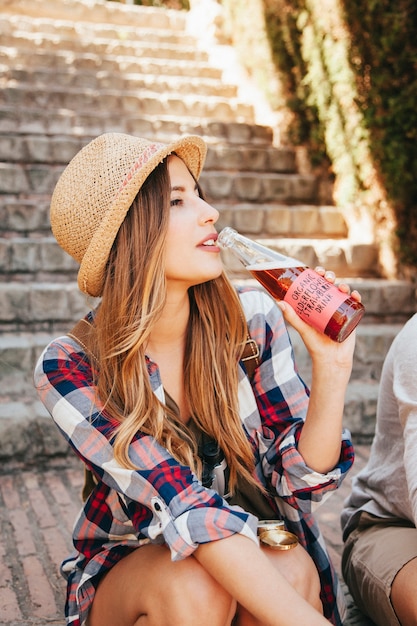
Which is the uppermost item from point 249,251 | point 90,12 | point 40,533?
point 90,12

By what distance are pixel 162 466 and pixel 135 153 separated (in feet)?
2.54

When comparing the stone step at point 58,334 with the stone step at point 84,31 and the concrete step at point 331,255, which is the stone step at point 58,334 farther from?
the stone step at point 84,31

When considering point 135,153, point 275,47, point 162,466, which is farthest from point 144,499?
point 275,47

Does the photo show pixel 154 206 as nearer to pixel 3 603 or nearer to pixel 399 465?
pixel 399 465

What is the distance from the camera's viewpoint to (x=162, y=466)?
1.67 metres

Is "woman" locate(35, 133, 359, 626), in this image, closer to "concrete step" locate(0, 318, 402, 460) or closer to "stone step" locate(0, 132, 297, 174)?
"concrete step" locate(0, 318, 402, 460)

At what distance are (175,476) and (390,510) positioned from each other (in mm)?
673

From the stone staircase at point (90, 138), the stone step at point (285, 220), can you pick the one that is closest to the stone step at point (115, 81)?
the stone staircase at point (90, 138)

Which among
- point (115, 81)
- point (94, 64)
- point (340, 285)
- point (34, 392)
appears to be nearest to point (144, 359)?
point (340, 285)

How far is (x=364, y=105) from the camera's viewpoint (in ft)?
16.3

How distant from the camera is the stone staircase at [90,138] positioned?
412 centimetres

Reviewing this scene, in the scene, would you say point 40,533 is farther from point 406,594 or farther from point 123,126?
point 123,126

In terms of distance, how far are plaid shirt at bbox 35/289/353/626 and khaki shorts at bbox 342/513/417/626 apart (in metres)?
0.08

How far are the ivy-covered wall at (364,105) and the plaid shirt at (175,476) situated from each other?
2.97 m
